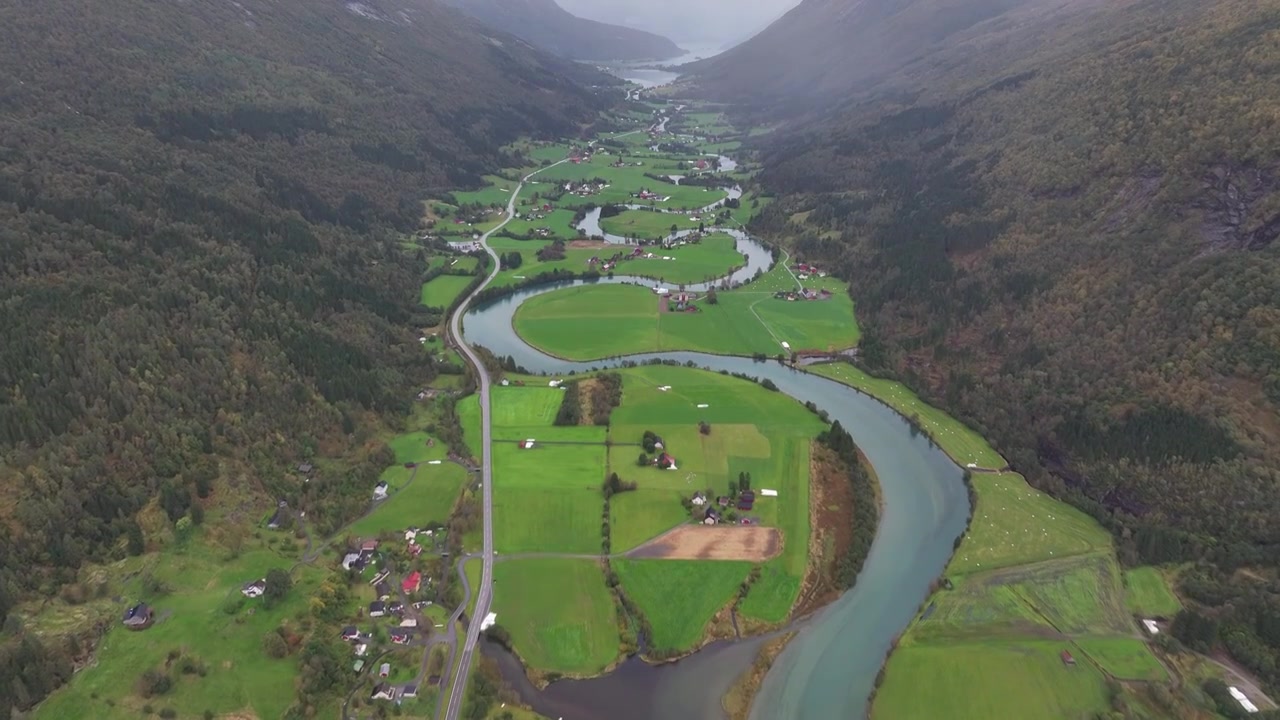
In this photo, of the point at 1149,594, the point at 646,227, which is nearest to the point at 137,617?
the point at 1149,594

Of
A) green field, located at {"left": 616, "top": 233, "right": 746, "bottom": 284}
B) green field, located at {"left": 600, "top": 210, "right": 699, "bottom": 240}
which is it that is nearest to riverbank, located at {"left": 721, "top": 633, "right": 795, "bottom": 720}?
green field, located at {"left": 616, "top": 233, "right": 746, "bottom": 284}

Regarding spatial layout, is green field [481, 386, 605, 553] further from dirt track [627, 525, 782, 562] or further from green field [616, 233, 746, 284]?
green field [616, 233, 746, 284]

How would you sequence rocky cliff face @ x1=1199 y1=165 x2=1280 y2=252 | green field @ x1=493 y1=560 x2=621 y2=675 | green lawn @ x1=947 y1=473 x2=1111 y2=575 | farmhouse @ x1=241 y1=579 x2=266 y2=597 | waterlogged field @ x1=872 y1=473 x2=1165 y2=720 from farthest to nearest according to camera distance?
rocky cliff face @ x1=1199 y1=165 x2=1280 y2=252
green lawn @ x1=947 y1=473 x2=1111 y2=575
farmhouse @ x1=241 y1=579 x2=266 y2=597
green field @ x1=493 y1=560 x2=621 y2=675
waterlogged field @ x1=872 y1=473 x2=1165 y2=720

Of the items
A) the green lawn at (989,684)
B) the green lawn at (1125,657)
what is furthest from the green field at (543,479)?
the green lawn at (1125,657)

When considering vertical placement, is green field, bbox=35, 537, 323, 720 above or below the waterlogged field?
below

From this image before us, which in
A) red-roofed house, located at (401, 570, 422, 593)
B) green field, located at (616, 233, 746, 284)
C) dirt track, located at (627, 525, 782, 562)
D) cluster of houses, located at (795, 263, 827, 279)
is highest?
cluster of houses, located at (795, 263, 827, 279)

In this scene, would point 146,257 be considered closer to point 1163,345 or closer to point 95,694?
point 95,694

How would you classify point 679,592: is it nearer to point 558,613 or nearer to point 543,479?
point 558,613
